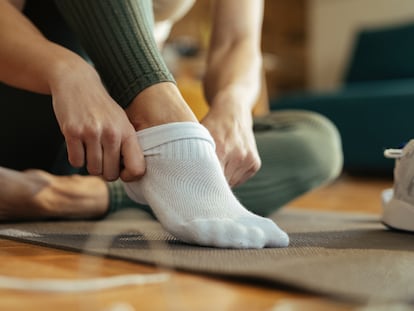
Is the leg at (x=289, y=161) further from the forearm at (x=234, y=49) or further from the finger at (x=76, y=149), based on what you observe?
the finger at (x=76, y=149)

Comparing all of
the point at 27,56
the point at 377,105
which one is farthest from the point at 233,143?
the point at 377,105

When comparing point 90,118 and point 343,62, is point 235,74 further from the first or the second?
point 343,62

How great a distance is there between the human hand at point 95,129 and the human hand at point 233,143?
0.51ft

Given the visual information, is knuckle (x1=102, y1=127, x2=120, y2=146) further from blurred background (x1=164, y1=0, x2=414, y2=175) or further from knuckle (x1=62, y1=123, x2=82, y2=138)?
blurred background (x1=164, y1=0, x2=414, y2=175)

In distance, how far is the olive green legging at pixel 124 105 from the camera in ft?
2.30

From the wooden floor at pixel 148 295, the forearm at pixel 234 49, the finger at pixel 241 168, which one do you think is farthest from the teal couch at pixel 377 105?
the wooden floor at pixel 148 295

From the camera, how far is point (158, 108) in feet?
2.20

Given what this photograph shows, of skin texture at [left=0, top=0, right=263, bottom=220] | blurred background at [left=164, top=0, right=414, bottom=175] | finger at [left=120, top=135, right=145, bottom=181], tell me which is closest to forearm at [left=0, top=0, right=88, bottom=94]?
skin texture at [left=0, top=0, right=263, bottom=220]

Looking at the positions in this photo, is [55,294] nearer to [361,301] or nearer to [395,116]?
[361,301]

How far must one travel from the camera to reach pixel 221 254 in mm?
584

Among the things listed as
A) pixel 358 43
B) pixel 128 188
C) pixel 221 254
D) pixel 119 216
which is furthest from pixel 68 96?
pixel 358 43

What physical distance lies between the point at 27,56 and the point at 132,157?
0.58 feet

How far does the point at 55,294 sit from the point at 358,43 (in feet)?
10.4

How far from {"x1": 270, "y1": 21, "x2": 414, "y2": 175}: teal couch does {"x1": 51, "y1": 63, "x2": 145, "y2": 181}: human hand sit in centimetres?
201
